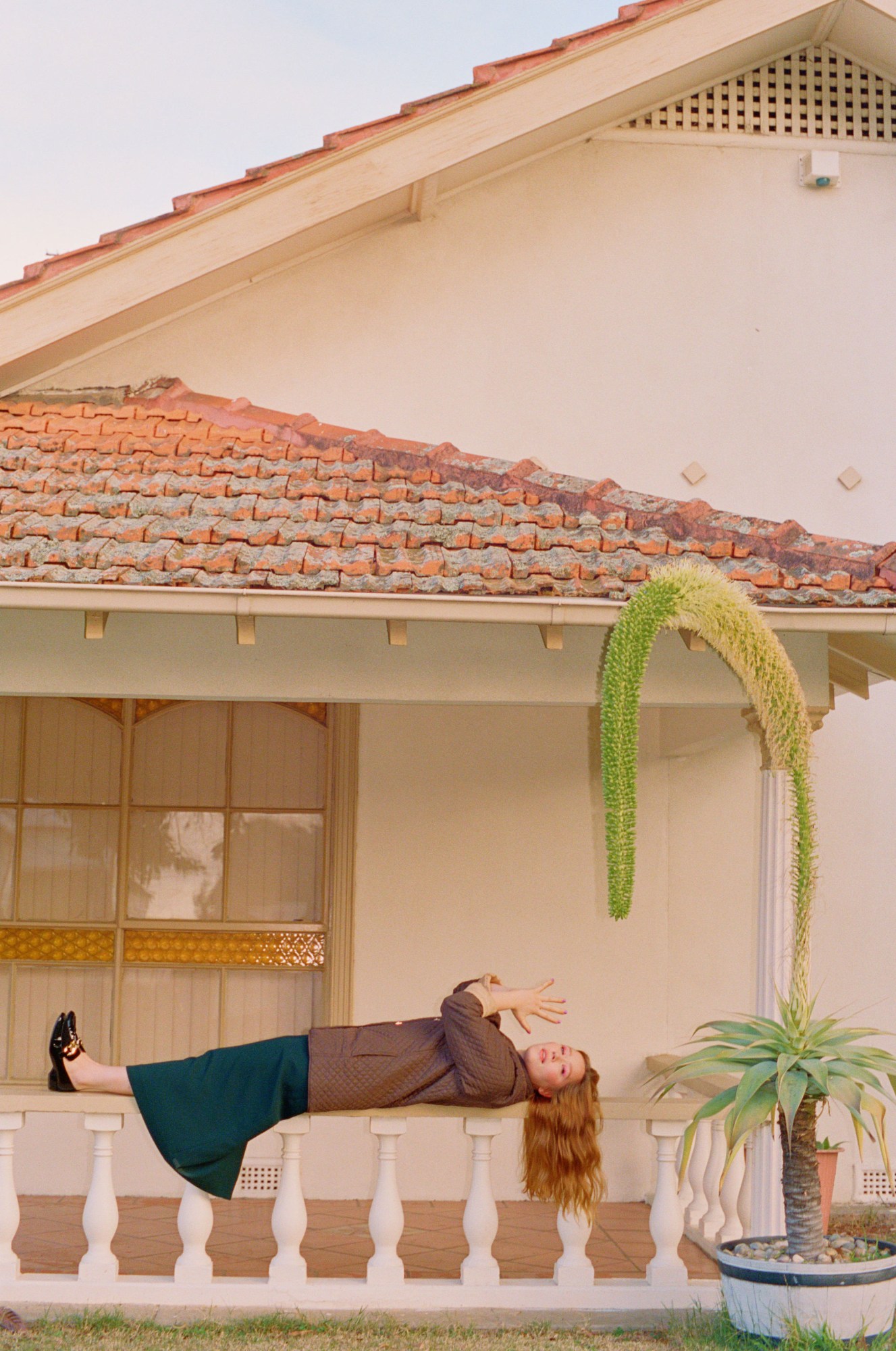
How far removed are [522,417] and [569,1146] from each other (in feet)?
15.3

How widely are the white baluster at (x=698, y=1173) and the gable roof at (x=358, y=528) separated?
2578mm

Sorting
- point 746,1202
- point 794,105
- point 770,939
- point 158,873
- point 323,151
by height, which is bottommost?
point 746,1202

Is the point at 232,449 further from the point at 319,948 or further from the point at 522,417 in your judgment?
the point at 319,948

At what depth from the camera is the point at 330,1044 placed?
16.0 ft

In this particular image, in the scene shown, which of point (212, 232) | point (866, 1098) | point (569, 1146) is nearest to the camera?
point (866, 1098)

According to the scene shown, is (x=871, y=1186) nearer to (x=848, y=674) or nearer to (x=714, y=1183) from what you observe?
(x=714, y=1183)

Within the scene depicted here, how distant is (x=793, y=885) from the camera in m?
4.57

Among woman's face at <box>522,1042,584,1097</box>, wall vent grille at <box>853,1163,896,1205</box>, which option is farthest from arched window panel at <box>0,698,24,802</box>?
wall vent grille at <box>853,1163,896,1205</box>

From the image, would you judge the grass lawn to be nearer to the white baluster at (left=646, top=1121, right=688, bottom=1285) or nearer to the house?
the white baluster at (left=646, top=1121, right=688, bottom=1285)

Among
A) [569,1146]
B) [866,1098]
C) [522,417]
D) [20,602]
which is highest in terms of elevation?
[522,417]

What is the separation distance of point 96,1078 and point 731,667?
105 inches

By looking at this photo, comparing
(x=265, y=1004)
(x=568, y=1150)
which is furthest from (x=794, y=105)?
(x=568, y=1150)

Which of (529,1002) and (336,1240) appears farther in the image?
(336,1240)

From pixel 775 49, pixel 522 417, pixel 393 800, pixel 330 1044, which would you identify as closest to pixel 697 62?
pixel 775 49
